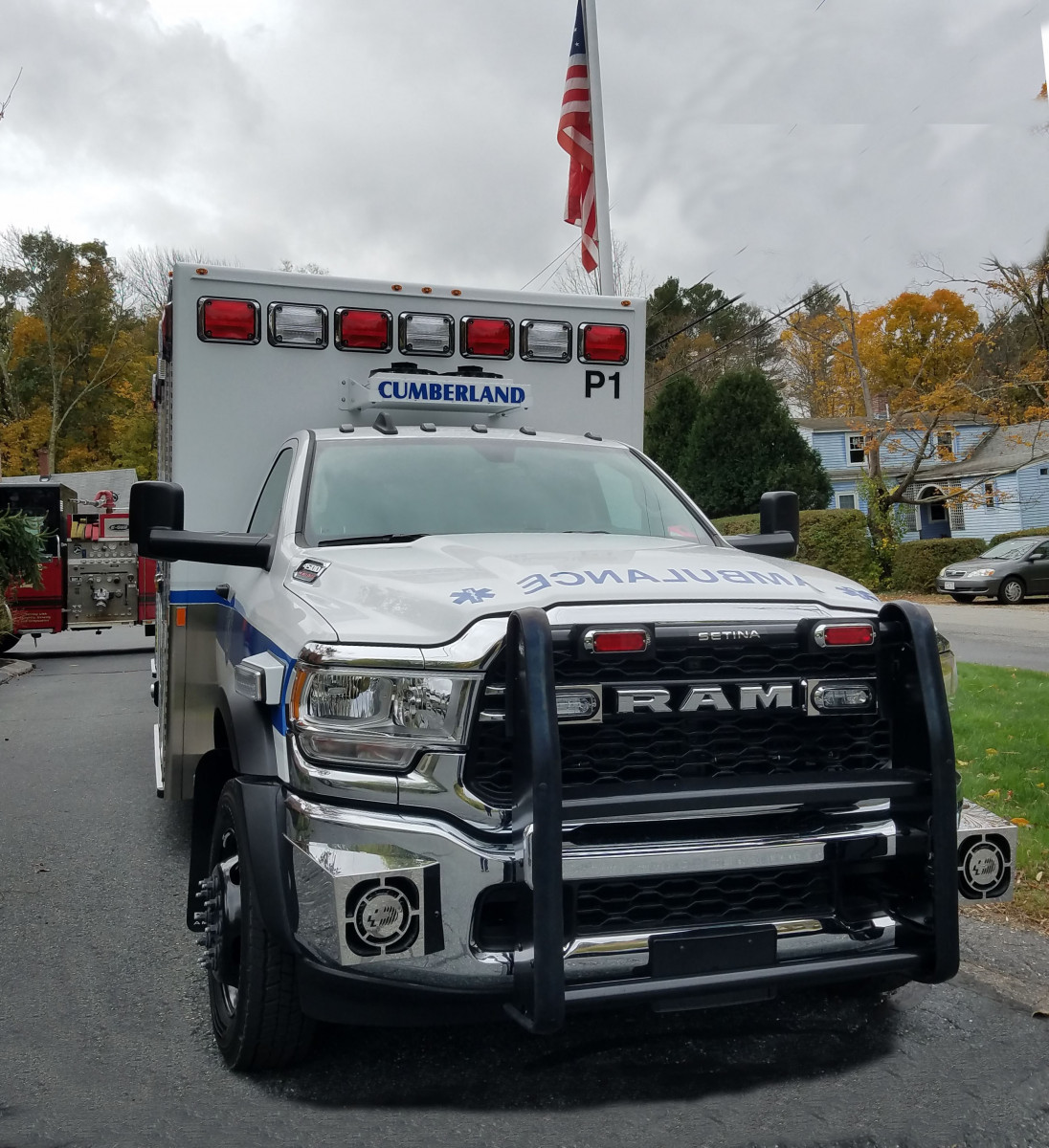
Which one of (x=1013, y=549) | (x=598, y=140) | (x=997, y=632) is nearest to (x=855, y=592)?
(x=598, y=140)

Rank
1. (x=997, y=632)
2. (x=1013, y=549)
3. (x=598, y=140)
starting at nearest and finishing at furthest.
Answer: (x=598, y=140)
(x=997, y=632)
(x=1013, y=549)

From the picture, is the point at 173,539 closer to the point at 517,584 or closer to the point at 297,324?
the point at 517,584

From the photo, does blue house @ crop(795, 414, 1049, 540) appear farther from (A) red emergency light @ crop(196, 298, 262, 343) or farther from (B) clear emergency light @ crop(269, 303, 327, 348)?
(A) red emergency light @ crop(196, 298, 262, 343)

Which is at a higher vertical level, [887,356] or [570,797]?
[887,356]

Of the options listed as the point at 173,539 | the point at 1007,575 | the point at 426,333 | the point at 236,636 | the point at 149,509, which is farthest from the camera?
the point at 1007,575

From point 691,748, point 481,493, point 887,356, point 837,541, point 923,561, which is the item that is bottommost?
point 691,748

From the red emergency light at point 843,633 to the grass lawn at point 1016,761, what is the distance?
992 mm

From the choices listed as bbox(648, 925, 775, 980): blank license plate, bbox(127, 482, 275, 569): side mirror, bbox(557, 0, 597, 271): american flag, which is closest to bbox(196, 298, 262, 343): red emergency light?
bbox(127, 482, 275, 569): side mirror

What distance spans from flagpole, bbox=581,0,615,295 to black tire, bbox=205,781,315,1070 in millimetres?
11158

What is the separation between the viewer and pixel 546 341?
20.8 feet

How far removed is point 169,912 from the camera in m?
5.12

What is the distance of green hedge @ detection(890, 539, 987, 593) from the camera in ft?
90.8

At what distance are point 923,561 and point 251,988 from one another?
2664cm

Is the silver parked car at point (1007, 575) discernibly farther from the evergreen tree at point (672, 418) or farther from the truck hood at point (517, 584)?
the truck hood at point (517, 584)
